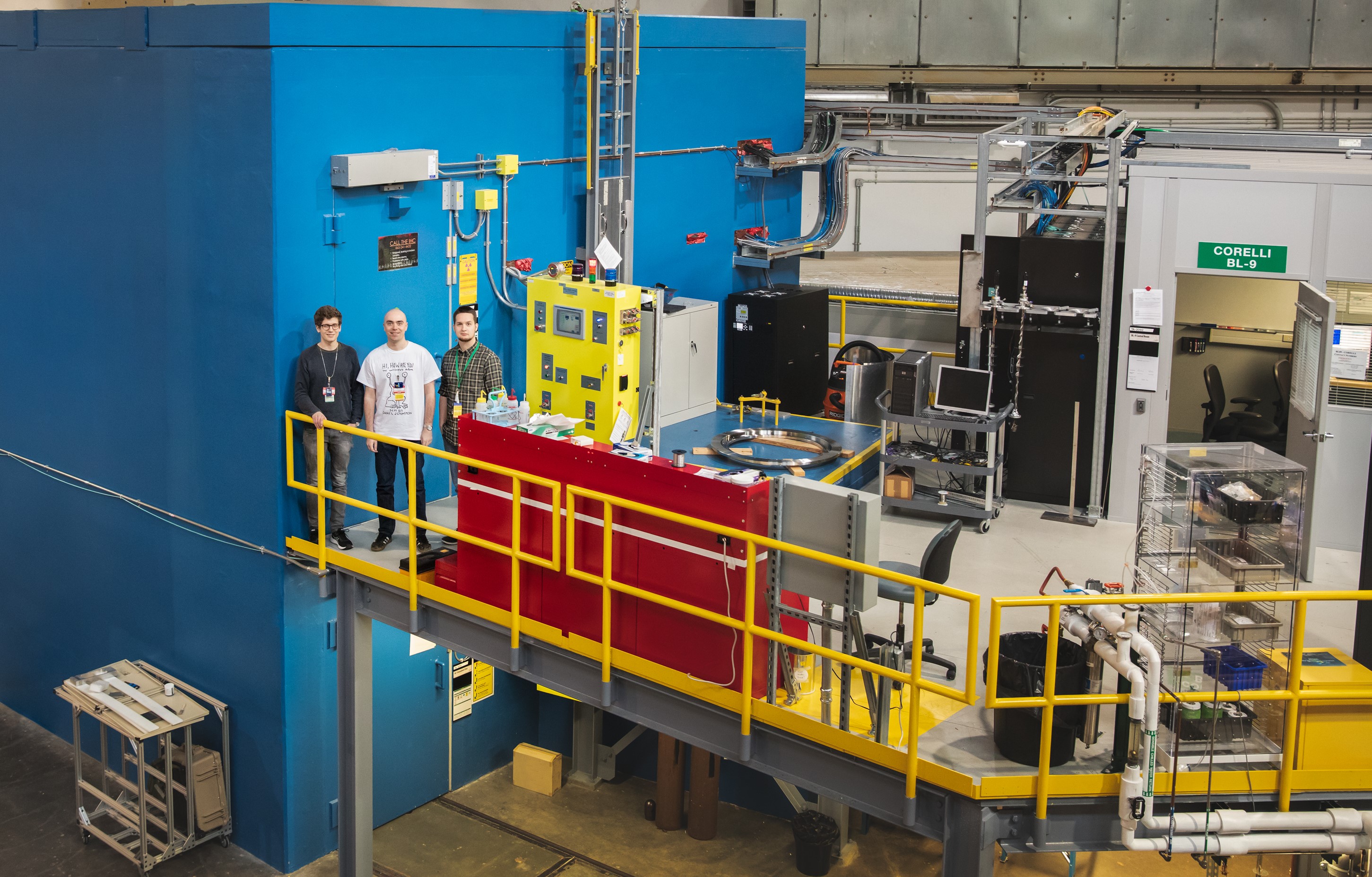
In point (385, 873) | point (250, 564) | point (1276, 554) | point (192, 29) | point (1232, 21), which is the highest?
point (1232, 21)

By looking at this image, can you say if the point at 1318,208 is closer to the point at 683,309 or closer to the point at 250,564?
the point at 683,309

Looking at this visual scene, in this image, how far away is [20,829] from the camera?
10.6m

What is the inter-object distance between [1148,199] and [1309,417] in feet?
7.49

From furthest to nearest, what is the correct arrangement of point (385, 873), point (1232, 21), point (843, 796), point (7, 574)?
1. point (1232, 21)
2. point (7, 574)
3. point (385, 873)
4. point (843, 796)

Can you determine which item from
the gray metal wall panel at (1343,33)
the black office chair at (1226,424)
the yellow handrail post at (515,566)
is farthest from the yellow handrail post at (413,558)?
the gray metal wall panel at (1343,33)

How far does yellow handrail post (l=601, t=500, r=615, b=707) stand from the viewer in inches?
282

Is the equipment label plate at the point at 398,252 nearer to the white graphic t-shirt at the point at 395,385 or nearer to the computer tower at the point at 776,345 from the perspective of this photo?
the white graphic t-shirt at the point at 395,385

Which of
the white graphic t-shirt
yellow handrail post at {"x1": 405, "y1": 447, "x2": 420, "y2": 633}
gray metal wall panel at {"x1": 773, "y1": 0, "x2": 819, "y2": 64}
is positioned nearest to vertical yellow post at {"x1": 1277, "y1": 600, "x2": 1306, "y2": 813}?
yellow handrail post at {"x1": 405, "y1": 447, "x2": 420, "y2": 633}

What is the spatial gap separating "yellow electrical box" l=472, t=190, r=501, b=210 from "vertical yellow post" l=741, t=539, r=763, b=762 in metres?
4.72

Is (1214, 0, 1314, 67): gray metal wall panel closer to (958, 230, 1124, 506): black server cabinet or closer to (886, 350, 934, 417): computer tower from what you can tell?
(958, 230, 1124, 506): black server cabinet

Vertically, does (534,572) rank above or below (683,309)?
below

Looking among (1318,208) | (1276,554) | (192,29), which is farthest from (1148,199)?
(192,29)

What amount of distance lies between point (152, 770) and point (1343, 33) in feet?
56.6

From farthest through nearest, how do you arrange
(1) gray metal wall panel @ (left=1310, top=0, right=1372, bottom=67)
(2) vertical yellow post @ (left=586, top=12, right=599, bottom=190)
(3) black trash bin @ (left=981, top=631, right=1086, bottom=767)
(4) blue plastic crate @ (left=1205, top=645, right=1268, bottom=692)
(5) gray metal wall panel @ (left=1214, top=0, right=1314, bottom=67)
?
(5) gray metal wall panel @ (left=1214, top=0, right=1314, bottom=67) → (1) gray metal wall panel @ (left=1310, top=0, right=1372, bottom=67) → (2) vertical yellow post @ (left=586, top=12, right=599, bottom=190) → (4) blue plastic crate @ (left=1205, top=645, right=1268, bottom=692) → (3) black trash bin @ (left=981, top=631, right=1086, bottom=767)
